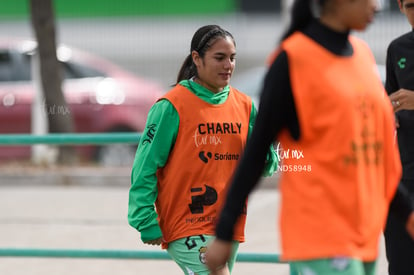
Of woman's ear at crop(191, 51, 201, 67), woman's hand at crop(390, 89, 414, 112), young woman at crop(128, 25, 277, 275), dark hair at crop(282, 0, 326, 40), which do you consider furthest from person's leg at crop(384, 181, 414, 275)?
dark hair at crop(282, 0, 326, 40)

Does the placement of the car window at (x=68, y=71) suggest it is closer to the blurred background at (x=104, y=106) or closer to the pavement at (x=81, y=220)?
the blurred background at (x=104, y=106)

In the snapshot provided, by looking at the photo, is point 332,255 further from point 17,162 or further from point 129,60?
point 129,60

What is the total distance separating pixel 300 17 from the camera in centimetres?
304

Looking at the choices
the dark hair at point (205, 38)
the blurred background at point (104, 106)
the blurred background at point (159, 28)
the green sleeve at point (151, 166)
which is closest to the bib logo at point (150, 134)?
the green sleeve at point (151, 166)

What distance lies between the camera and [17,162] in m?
12.8

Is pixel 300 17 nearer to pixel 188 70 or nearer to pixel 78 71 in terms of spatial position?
pixel 188 70

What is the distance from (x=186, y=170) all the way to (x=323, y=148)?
1344 mm

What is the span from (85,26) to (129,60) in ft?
6.03

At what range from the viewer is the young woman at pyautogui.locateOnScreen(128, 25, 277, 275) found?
163 inches

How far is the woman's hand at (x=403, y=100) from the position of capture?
422 centimetres

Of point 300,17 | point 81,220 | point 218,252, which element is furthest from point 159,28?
point 218,252

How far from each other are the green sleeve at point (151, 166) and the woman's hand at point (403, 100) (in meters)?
0.94

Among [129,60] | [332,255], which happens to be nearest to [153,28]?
[129,60]

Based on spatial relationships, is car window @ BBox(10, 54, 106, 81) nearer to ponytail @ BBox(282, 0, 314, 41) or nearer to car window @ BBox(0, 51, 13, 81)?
car window @ BBox(0, 51, 13, 81)
